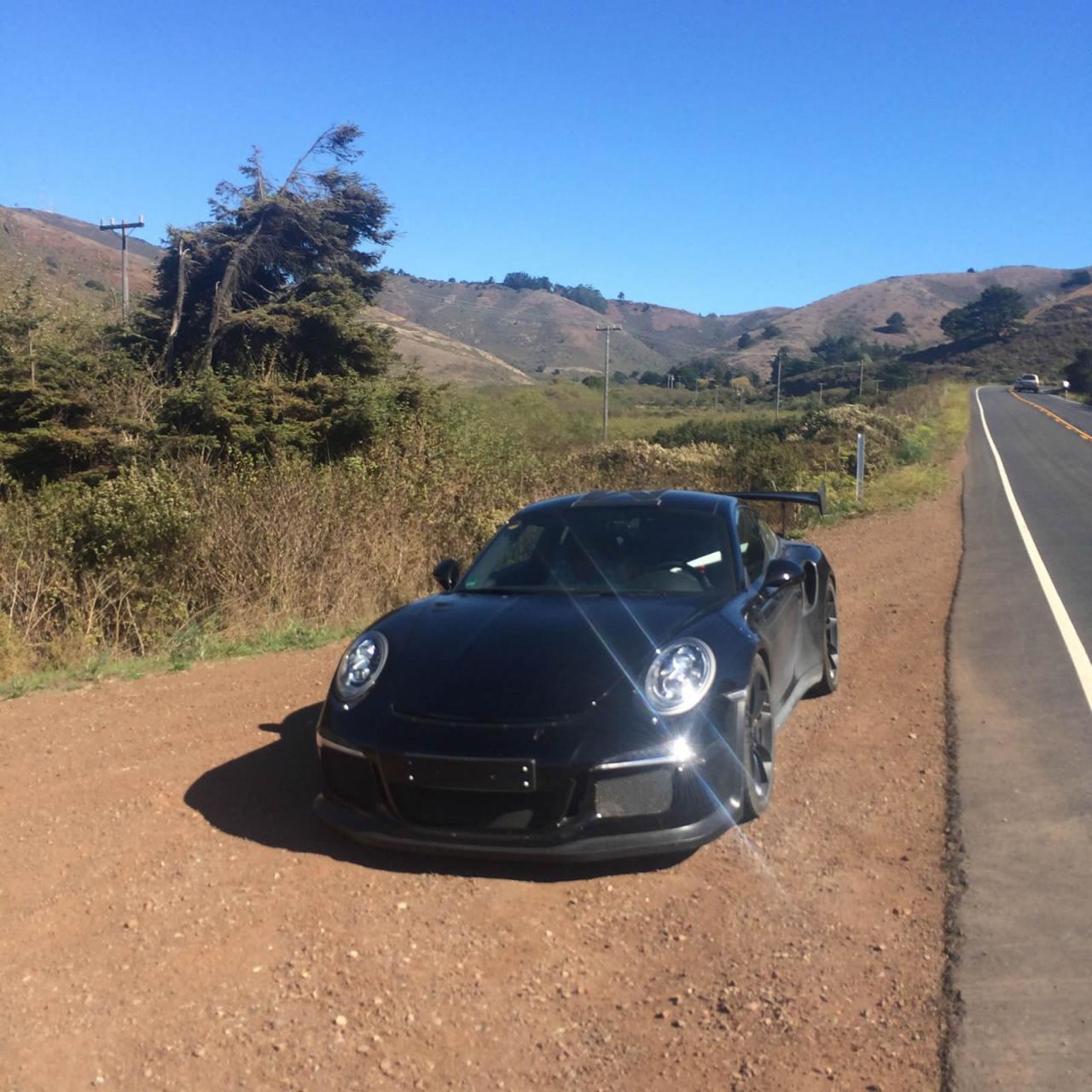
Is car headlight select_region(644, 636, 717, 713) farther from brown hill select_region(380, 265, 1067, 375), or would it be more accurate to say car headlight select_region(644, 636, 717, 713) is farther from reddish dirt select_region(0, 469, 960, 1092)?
brown hill select_region(380, 265, 1067, 375)

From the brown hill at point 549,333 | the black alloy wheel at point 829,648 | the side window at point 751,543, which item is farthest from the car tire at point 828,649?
the brown hill at point 549,333

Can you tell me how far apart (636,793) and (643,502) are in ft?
7.19

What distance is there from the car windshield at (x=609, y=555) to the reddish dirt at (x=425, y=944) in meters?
1.08

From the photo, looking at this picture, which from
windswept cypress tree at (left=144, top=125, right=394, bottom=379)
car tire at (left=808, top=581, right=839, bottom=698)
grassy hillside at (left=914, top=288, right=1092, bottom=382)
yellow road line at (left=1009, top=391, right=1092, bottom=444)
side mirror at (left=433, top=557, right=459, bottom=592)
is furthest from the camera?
grassy hillside at (left=914, top=288, right=1092, bottom=382)

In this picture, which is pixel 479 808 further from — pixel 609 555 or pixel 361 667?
pixel 609 555

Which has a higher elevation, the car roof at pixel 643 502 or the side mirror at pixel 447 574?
the car roof at pixel 643 502

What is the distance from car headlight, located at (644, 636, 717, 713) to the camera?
417 centimetres

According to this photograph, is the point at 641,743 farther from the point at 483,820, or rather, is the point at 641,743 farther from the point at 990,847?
the point at 990,847

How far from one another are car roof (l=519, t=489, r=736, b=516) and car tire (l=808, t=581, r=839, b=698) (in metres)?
1.15

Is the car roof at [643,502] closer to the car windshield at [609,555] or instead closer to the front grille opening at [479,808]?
the car windshield at [609,555]

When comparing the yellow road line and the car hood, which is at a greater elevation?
the yellow road line

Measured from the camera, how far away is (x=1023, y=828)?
4719mm

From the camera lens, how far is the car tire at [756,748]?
434 cm

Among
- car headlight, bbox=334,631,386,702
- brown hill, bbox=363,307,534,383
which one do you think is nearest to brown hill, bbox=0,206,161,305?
brown hill, bbox=363,307,534,383
